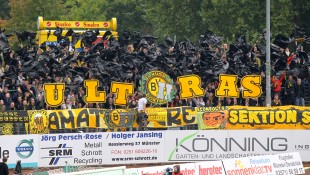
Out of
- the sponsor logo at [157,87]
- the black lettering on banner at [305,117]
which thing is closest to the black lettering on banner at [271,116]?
the black lettering on banner at [305,117]

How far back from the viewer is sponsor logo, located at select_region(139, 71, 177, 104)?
34.7 meters

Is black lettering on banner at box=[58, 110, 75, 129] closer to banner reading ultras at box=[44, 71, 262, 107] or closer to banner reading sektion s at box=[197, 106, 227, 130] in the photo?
banner reading ultras at box=[44, 71, 262, 107]

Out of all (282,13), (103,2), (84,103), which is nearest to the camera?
(84,103)

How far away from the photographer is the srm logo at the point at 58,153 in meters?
32.8

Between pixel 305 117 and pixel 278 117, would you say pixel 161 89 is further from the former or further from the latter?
pixel 305 117

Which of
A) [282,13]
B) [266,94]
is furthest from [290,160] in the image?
[282,13]

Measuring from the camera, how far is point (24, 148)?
107 feet

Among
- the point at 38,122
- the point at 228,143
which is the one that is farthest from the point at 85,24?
the point at 228,143

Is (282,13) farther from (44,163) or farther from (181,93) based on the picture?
(44,163)

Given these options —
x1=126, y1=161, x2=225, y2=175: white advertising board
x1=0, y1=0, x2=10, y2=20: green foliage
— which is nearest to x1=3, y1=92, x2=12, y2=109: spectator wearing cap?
x1=126, y1=161, x2=225, y2=175: white advertising board

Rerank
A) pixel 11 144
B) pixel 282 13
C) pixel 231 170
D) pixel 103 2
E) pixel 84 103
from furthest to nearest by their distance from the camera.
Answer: pixel 103 2 < pixel 282 13 < pixel 84 103 < pixel 11 144 < pixel 231 170

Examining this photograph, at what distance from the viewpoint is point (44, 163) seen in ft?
107

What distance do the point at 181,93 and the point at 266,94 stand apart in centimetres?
328

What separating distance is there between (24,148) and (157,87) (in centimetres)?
536
